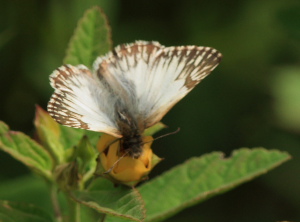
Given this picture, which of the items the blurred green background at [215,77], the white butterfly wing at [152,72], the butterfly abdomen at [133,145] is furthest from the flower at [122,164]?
Result: the blurred green background at [215,77]

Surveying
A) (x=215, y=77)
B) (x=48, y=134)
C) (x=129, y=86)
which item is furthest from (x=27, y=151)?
(x=215, y=77)

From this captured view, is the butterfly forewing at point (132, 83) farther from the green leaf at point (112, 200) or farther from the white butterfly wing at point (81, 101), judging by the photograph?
the green leaf at point (112, 200)

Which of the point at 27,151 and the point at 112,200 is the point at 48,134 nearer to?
the point at 27,151

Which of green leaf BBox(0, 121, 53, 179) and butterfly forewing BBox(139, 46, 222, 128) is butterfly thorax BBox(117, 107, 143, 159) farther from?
green leaf BBox(0, 121, 53, 179)

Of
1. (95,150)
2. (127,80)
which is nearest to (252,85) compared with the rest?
(127,80)

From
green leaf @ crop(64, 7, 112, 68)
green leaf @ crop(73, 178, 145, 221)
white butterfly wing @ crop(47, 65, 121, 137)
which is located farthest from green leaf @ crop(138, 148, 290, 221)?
green leaf @ crop(64, 7, 112, 68)

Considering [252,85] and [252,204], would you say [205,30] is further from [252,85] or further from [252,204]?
[252,204]
